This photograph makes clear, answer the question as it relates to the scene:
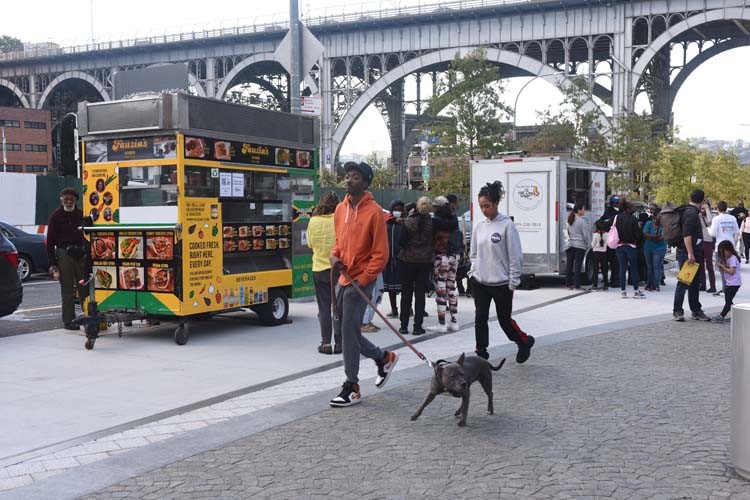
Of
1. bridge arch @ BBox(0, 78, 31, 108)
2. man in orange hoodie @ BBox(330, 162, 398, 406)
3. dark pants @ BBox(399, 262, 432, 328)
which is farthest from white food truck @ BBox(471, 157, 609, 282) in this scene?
bridge arch @ BBox(0, 78, 31, 108)

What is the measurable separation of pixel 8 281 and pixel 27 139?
77276 millimetres

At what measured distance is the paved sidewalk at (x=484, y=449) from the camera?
4.67m

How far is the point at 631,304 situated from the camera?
14.2 metres

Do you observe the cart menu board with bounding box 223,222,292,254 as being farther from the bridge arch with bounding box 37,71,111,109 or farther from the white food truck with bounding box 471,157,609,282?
the bridge arch with bounding box 37,71,111,109

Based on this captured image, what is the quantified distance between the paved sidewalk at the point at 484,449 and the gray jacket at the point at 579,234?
888 centimetres

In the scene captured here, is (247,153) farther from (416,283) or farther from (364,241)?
(364,241)

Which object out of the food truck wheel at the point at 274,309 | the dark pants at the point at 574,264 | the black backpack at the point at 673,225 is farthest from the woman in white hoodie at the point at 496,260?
the dark pants at the point at 574,264

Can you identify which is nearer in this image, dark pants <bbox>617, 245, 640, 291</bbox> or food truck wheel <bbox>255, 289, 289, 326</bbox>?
food truck wheel <bbox>255, 289, 289, 326</bbox>

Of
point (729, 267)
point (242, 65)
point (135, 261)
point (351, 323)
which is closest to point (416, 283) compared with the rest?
point (135, 261)

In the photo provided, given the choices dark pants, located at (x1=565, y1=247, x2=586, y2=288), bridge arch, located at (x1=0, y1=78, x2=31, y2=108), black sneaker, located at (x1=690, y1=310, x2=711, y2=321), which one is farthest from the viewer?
bridge arch, located at (x1=0, y1=78, x2=31, y2=108)

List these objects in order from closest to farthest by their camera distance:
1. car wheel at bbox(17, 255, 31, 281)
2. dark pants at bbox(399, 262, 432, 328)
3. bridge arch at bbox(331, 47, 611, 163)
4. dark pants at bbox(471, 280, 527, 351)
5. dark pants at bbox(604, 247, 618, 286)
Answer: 1. dark pants at bbox(471, 280, 527, 351)
2. dark pants at bbox(399, 262, 432, 328)
3. dark pants at bbox(604, 247, 618, 286)
4. car wheel at bbox(17, 255, 31, 281)
5. bridge arch at bbox(331, 47, 611, 163)

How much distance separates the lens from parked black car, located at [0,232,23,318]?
10438mm

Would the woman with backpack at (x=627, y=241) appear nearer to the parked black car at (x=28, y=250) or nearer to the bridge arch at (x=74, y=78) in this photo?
the parked black car at (x=28, y=250)

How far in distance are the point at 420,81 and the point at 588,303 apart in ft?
192
